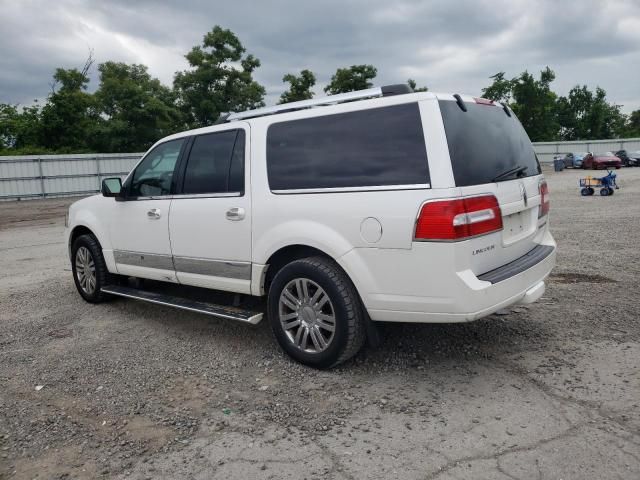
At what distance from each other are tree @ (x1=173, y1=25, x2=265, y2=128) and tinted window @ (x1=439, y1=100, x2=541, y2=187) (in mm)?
33571

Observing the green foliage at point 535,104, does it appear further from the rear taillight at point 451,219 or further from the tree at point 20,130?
the rear taillight at point 451,219

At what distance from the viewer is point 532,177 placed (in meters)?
4.12

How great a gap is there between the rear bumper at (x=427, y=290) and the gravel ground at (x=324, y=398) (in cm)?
54

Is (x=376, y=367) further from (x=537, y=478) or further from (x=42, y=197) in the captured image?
(x=42, y=197)

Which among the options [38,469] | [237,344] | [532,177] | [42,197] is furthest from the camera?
[42,197]

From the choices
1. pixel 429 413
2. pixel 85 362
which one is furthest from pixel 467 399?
pixel 85 362

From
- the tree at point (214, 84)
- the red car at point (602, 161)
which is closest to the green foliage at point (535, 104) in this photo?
the red car at point (602, 161)

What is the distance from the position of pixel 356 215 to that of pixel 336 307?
2.10 ft

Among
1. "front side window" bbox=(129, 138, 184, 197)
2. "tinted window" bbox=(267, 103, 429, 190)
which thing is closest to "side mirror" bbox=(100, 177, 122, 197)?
"front side window" bbox=(129, 138, 184, 197)

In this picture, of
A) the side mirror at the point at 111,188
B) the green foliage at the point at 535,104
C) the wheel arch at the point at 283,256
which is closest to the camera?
the wheel arch at the point at 283,256

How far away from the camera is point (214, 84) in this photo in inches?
1441

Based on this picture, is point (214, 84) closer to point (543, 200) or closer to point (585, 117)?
point (543, 200)

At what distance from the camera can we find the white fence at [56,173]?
76.2 feet

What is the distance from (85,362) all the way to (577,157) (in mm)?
40191
